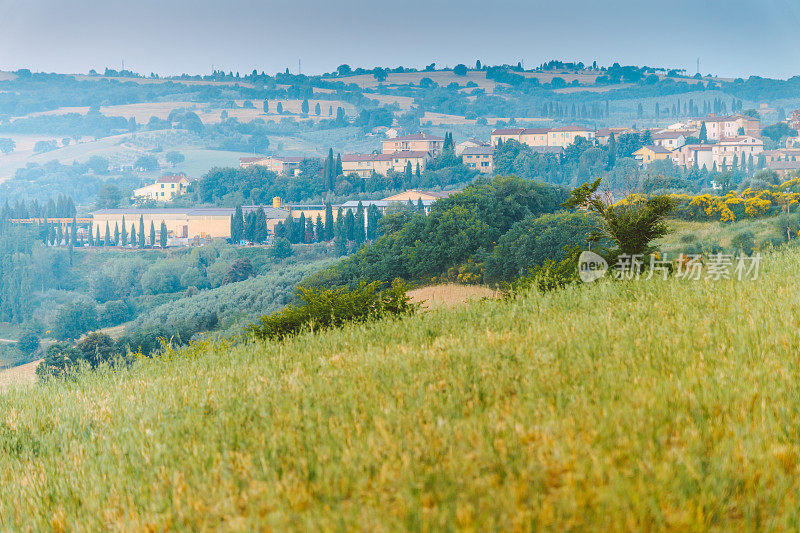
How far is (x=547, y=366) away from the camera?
4637mm

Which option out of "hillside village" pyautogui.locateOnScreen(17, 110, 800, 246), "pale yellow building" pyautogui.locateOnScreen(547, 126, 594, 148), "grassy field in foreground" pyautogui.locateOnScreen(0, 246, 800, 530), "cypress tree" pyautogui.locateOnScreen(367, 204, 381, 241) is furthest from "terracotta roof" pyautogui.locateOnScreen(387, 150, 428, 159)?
"grassy field in foreground" pyautogui.locateOnScreen(0, 246, 800, 530)

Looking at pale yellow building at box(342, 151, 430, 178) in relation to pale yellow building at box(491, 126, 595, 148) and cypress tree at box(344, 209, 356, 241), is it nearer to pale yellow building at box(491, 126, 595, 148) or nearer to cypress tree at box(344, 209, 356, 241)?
pale yellow building at box(491, 126, 595, 148)

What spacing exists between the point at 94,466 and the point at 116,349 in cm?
6327

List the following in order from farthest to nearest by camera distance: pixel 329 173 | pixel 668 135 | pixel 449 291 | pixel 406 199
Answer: pixel 668 135 < pixel 329 173 < pixel 406 199 < pixel 449 291

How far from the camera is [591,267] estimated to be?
1174 centimetres

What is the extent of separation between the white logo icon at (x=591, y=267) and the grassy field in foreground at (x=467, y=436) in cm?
385

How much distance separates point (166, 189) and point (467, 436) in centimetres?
17338

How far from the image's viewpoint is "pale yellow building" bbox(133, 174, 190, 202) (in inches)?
6492

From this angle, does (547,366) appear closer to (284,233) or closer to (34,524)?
(34,524)

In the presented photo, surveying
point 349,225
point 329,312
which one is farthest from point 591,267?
point 349,225

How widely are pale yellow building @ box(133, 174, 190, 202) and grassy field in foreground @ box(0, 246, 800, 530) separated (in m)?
168

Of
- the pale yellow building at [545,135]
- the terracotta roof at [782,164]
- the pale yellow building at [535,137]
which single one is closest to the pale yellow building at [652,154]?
the terracotta roof at [782,164]

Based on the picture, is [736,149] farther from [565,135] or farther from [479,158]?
[479,158]

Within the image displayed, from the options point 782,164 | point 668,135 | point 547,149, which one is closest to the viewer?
point 782,164
